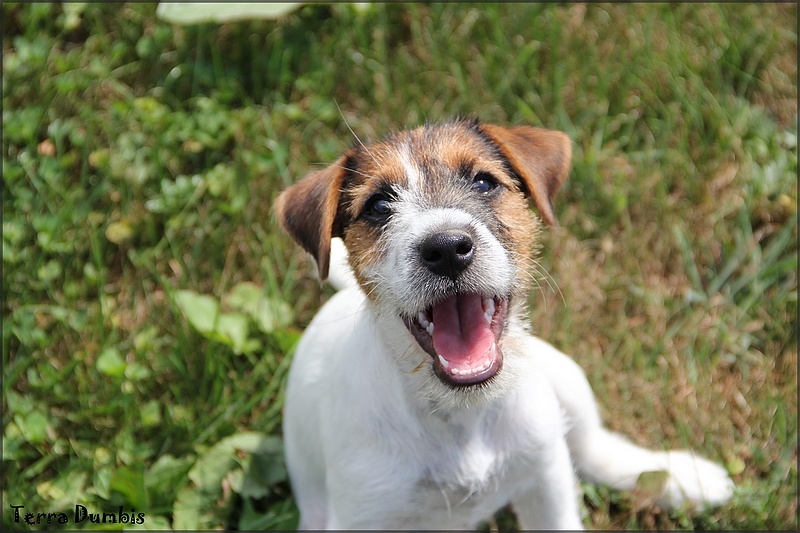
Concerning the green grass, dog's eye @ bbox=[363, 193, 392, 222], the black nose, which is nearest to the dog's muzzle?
the black nose

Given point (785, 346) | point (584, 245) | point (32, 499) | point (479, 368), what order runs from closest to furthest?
point (479, 368) → point (32, 499) → point (785, 346) → point (584, 245)

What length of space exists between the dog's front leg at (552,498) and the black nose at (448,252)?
109 cm

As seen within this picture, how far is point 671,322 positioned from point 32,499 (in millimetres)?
3890

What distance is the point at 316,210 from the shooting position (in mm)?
3631

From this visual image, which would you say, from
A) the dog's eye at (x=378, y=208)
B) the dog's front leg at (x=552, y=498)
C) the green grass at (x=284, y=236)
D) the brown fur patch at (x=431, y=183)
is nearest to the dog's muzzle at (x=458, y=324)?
the brown fur patch at (x=431, y=183)

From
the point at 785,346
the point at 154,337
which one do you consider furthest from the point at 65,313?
the point at 785,346

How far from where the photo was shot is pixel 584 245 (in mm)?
5656

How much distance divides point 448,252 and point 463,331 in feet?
1.37

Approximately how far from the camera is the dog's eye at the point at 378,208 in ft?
11.7

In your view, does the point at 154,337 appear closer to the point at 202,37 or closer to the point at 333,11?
the point at 202,37

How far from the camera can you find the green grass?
15.7 feet

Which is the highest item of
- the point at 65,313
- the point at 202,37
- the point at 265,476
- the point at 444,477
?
the point at 202,37

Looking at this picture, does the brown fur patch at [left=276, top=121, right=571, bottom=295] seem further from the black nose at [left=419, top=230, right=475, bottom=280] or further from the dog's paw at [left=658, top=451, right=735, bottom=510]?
the dog's paw at [left=658, top=451, right=735, bottom=510]

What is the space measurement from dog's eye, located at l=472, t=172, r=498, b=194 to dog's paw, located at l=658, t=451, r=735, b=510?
194 centimetres
